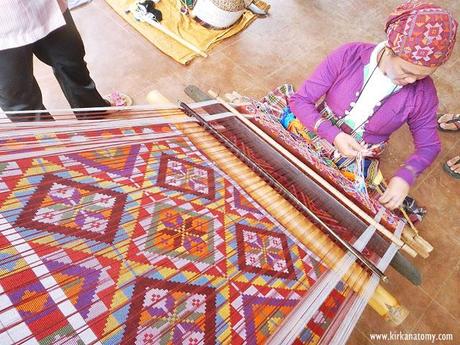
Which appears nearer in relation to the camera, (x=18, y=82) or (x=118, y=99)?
(x=18, y=82)

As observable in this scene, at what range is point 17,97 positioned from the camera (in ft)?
5.50

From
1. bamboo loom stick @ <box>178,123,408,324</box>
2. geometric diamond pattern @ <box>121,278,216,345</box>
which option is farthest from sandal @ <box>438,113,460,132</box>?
geometric diamond pattern @ <box>121,278,216,345</box>

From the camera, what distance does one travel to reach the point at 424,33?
115 centimetres

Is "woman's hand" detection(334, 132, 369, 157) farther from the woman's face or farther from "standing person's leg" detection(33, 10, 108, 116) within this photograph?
"standing person's leg" detection(33, 10, 108, 116)

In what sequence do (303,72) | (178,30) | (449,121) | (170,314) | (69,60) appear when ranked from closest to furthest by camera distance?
(170,314) < (69,60) < (449,121) < (303,72) < (178,30)

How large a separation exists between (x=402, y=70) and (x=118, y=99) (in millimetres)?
1747

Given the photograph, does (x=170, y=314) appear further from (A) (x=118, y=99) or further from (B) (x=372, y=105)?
(A) (x=118, y=99)

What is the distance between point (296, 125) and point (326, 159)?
0.73 ft

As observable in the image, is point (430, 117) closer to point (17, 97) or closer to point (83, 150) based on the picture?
point (83, 150)

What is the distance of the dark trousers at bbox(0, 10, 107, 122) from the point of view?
1556 millimetres

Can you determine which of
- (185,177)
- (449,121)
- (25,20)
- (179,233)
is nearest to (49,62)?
(25,20)

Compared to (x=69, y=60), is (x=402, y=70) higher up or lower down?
higher up

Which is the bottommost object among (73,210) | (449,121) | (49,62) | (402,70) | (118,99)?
(118,99)

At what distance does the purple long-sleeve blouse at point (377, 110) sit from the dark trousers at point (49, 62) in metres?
1.01
